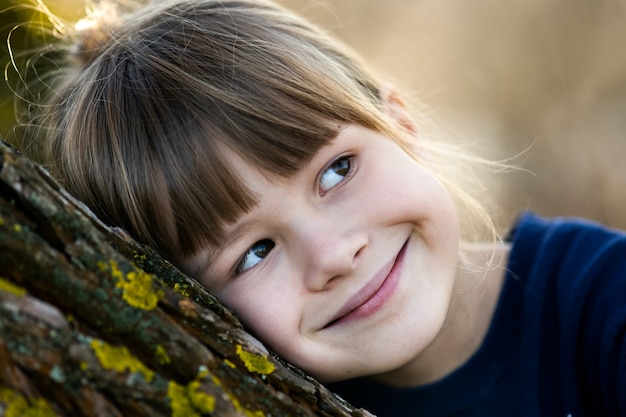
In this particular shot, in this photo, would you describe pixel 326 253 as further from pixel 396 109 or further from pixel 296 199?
pixel 396 109

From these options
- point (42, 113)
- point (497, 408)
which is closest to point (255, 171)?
point (42, 113)

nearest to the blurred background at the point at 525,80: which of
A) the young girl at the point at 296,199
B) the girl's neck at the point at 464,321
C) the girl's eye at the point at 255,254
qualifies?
the girl's neck at the point at 464,321

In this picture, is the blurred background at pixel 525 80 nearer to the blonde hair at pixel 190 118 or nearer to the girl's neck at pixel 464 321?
the girl's neck at pixel 464 321

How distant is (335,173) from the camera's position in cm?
200

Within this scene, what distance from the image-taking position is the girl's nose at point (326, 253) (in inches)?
71.6

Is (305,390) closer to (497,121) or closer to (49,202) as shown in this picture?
(49,202)

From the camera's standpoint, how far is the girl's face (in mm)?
1854

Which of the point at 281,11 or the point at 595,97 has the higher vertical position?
the point at 595,97

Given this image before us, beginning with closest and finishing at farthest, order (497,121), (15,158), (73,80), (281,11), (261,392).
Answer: (15,158), (261,392), (73,80), (281,11), (497,121)

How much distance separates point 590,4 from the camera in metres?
5.71

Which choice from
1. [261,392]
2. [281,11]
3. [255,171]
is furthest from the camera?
[281,11]

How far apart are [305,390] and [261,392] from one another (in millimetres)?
119

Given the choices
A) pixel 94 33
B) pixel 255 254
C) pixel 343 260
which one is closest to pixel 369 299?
pixel 343 260

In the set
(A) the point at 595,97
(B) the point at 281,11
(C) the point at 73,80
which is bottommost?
(C) the point at 73,80
